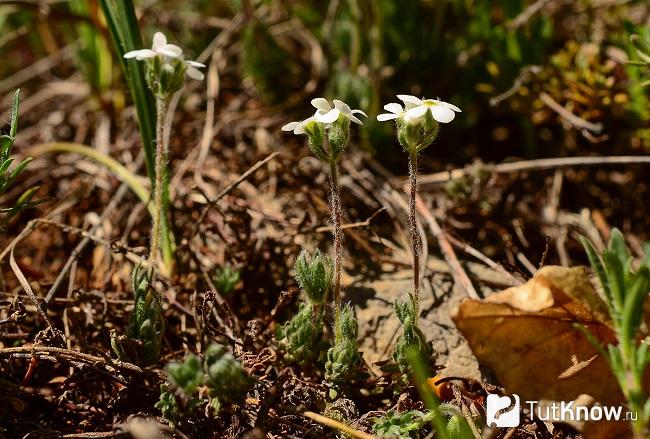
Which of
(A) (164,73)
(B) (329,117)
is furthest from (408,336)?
(A) (164,73)

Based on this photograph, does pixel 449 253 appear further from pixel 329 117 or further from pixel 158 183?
pixel 158 183

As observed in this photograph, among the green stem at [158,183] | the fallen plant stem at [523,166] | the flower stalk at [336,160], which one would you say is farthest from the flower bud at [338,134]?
the fallen plant stem at [523,166]

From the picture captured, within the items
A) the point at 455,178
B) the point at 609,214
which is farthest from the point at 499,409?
the point at 609,214

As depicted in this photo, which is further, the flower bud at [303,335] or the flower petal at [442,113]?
the flower bud at [303,335]

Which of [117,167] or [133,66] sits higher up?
[133,66]

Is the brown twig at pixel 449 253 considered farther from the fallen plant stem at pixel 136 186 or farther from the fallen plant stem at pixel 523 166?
the fallen plant stem at pixel 136 186

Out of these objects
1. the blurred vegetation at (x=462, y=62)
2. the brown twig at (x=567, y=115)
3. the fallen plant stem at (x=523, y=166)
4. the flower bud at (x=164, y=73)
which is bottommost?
the fallen plant stem at (x=523, y=166)

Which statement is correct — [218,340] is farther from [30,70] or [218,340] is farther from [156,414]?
[30,70]
